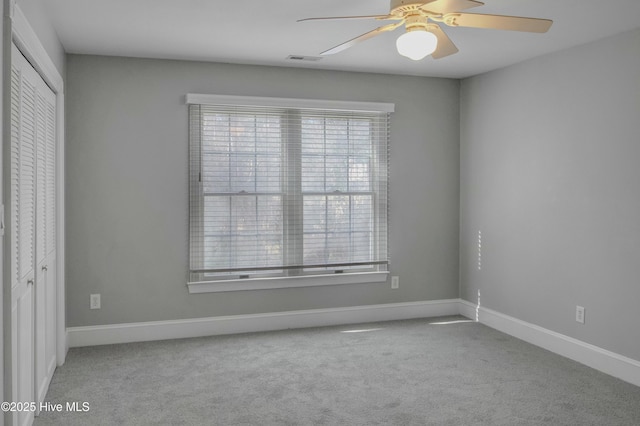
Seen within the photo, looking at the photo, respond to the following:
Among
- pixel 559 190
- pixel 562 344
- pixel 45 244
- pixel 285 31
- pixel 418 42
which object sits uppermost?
pixel 285 31

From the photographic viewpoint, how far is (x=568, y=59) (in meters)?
4.12

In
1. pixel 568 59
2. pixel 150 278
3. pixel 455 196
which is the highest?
pixel 568 59

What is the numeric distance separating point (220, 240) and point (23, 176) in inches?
84.3

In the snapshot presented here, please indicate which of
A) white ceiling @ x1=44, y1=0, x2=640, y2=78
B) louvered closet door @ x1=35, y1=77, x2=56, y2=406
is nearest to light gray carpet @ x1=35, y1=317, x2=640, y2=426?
louvered closet door @ x1=35, y1=77, x2=56, y2=406

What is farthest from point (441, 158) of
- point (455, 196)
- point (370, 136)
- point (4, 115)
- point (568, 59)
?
point (4, 115)

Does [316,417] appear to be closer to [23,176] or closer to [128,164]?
[23,176]

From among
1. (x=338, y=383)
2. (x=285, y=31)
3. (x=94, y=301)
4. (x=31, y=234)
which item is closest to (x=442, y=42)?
(x=285, y=31)

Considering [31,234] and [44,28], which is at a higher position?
[44,28]

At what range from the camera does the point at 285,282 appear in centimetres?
490

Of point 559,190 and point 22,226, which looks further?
point 559,190

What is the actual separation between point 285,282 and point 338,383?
149 centimetres

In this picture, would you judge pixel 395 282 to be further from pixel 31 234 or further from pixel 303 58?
pixel 31 234

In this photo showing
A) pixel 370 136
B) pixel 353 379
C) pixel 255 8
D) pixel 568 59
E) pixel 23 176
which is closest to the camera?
pixel 23 176

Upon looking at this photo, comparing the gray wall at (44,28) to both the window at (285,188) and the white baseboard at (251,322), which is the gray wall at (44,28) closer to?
the window at (285,188)
